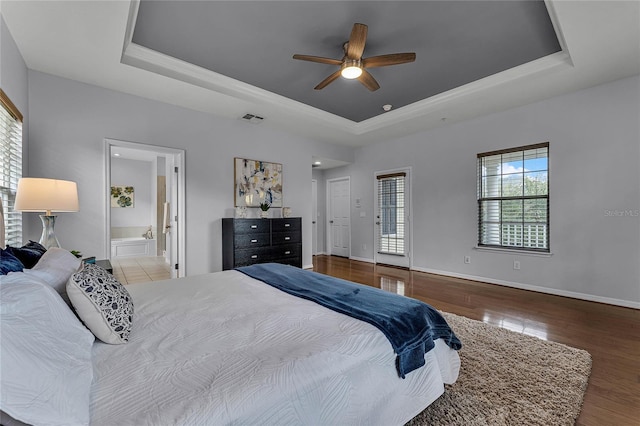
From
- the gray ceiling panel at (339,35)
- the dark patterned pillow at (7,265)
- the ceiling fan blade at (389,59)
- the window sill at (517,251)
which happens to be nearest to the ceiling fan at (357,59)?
the ceiling fan blade at (389,59)

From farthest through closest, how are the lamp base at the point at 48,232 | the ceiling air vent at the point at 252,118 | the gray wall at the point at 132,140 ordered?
the ceiling air vent at the point at 252,118 → the gray wall at the point at 132,140 → the lamp base at the point at 48,232

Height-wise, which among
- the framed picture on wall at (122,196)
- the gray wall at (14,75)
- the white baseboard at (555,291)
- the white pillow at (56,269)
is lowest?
the white baseboard at (555,291)

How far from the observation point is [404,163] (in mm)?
5684

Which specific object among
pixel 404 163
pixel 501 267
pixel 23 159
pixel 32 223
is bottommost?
pixel 501 267

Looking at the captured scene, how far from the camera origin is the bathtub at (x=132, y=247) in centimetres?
666

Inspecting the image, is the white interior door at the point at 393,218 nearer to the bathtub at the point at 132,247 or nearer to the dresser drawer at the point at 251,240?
the dresser drawer at the point at 251,240

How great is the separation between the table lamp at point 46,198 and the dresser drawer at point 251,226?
196cm

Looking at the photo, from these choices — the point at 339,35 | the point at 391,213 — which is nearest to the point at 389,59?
the point at 339,35

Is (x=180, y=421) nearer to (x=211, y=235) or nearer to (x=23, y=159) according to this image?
(x=23, y=159)

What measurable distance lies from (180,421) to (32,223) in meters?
3.52

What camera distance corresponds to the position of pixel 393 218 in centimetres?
593

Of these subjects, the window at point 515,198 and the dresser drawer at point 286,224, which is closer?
the window at point 515,198

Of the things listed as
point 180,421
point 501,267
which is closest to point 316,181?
point 501,267

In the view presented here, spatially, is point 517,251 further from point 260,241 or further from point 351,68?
point 260,241
